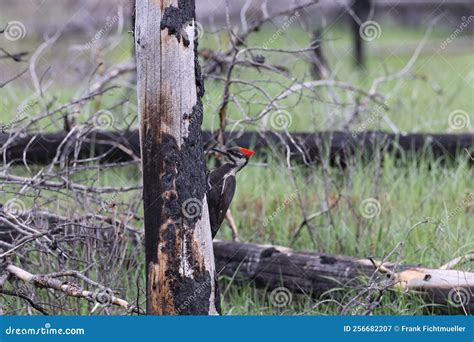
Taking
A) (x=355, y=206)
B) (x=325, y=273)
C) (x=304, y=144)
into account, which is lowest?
(x=325, y=273)

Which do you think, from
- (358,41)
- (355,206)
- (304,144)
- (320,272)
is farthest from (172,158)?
(358,41)

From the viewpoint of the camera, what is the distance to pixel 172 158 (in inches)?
138

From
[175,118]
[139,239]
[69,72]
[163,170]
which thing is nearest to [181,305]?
[163,170]

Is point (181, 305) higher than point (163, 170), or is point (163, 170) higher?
point (163, 170)

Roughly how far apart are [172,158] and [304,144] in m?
3.04

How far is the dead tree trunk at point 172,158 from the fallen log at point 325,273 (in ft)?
2.95

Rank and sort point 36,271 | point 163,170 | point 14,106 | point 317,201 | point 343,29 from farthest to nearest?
point 343,29, point 14,106, point 317,201, point 36,271, point 163,170

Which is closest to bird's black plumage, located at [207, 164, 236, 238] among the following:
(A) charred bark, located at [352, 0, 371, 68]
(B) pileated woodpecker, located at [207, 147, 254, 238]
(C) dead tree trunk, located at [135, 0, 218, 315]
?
(B) pileated woodpecker, located at [207, 147, 254, 238]

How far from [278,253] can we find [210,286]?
1.31 m

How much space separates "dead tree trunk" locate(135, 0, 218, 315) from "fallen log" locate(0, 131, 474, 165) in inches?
101

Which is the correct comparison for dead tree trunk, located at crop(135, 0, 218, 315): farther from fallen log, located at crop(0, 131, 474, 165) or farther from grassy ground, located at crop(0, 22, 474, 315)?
fallen log, located at crop(0, 131, 474, 165)

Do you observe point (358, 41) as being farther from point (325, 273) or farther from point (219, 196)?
point (219, 196)

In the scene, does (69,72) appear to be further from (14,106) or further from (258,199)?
(258,199)

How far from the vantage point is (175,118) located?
3500 mm
